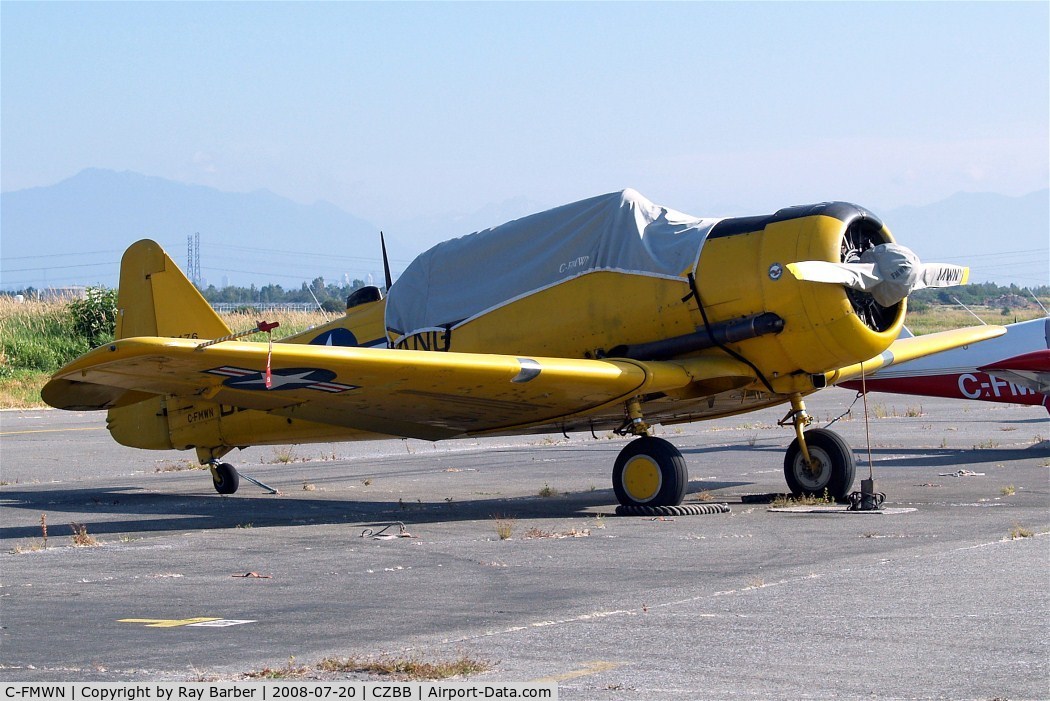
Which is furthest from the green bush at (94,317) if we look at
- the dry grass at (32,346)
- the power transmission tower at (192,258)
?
the power transmission tower at (192,258)

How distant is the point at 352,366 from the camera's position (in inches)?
370

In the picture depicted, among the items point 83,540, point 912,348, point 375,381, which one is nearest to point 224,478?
point 83,540

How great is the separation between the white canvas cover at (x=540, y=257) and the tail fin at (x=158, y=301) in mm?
2326

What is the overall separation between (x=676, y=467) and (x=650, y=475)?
9.6 inches

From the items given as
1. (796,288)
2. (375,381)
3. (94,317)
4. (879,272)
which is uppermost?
(94,317)

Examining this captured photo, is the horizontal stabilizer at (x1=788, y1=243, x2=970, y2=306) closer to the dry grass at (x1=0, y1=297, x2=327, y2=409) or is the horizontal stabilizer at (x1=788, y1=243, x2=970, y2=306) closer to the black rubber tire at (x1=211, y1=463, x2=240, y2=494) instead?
the black rubber tire at (x1=211, y1=463, x2=240, y2=494)

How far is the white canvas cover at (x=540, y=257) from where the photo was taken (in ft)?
36.4

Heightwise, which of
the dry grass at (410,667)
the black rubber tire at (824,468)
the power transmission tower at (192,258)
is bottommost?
the dry grass at (410,667)

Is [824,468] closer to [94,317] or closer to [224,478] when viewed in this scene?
[224,478]

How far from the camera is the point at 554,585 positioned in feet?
22.6

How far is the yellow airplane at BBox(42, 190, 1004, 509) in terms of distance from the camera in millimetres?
9812

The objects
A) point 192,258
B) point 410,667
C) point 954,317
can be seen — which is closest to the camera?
point 410,667

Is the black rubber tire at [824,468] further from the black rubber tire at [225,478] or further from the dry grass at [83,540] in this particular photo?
the dry grass at [83,540]

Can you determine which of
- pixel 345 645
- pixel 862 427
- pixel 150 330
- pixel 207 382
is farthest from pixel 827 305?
pixel 862 427
